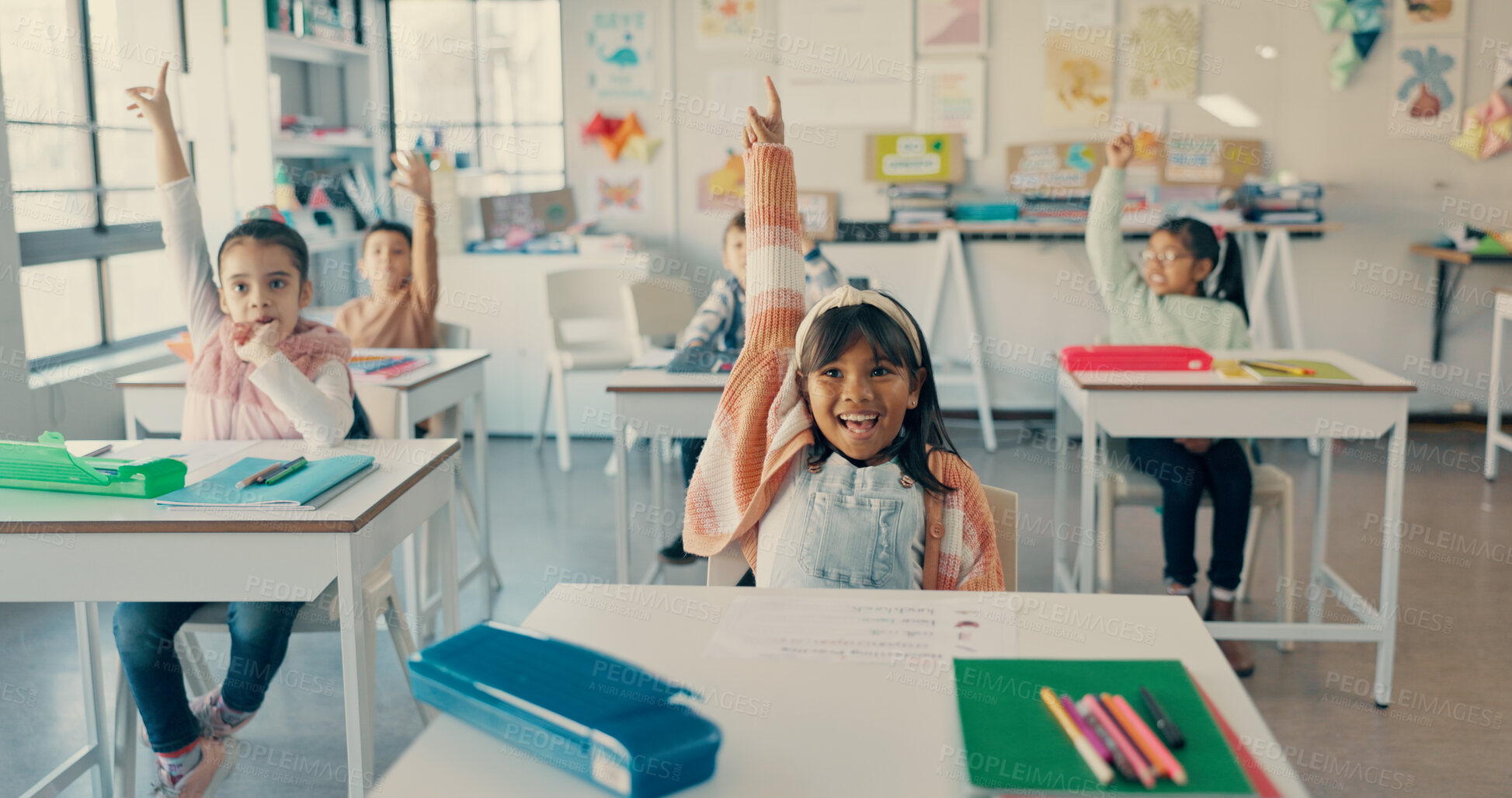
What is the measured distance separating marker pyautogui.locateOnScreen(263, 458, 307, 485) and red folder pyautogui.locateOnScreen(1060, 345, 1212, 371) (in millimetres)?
1660

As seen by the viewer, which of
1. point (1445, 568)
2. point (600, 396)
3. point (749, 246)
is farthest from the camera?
point (600, 396)

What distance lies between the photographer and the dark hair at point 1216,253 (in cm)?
305

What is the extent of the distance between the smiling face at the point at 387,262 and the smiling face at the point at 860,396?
83.5 inches

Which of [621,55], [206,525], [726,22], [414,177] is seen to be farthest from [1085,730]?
[621,55]

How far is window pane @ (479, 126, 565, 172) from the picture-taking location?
18.2 ft

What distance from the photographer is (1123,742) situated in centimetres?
91

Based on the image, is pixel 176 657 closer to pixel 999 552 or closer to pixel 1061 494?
pixel 999 552

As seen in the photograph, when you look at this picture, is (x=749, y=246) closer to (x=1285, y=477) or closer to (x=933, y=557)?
(x=933, y=557)

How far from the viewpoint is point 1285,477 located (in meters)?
2.85

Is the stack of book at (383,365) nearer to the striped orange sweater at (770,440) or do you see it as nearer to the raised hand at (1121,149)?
the striped orange sweater at (770,440)

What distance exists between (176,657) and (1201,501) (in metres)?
2.18

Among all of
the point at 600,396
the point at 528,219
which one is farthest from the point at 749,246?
the point at 528,219

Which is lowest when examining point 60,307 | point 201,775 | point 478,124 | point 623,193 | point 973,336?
point 201,775

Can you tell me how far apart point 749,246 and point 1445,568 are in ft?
8.91
